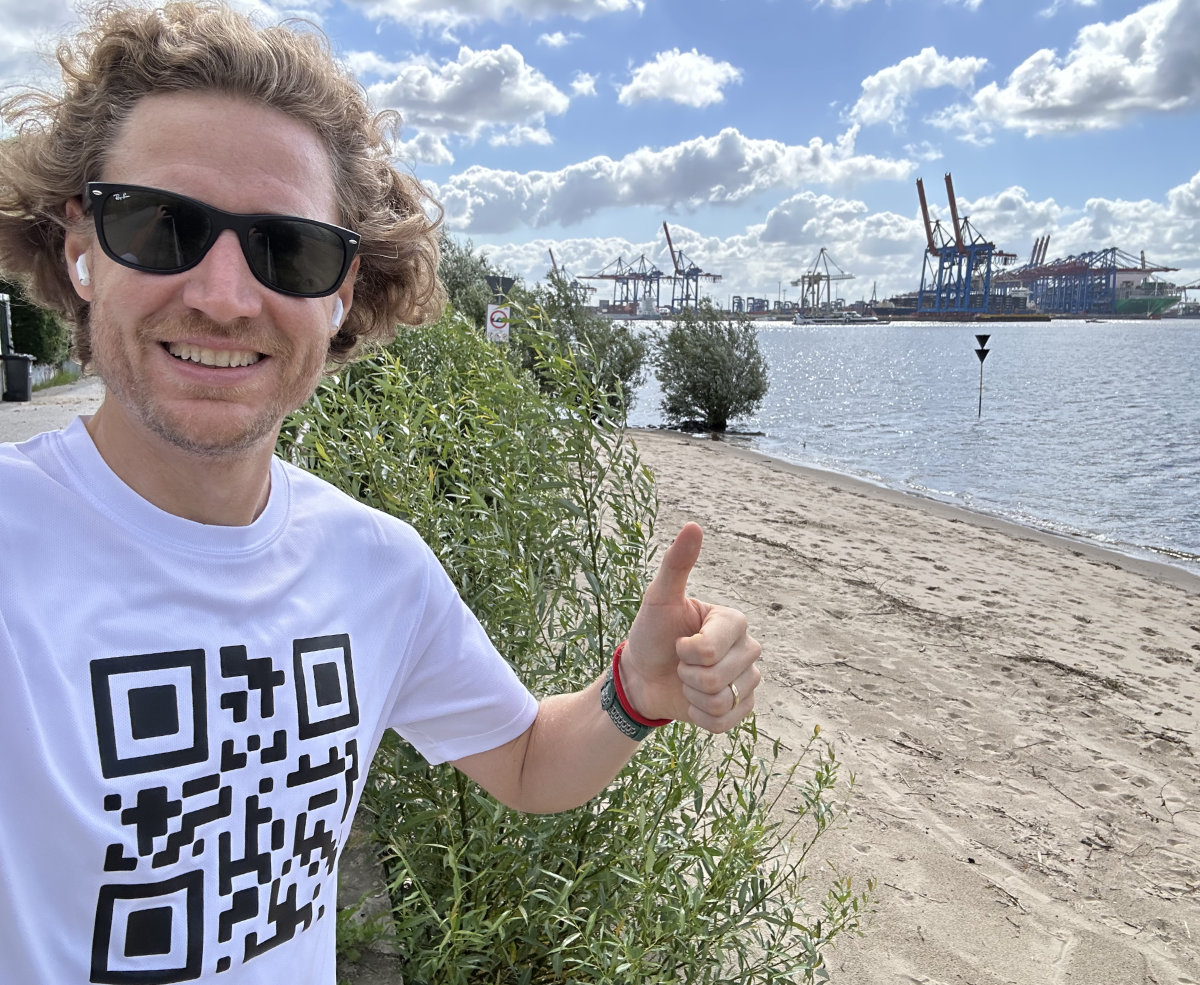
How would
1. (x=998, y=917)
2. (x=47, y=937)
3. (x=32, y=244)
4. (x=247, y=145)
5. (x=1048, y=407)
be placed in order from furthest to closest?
(x=1048, y=407)
(x=998, y=917)
(x=32, y=244)
(x=247, y=145)
(x=47, y=937)

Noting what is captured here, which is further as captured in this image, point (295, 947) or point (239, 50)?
point (239, 50)

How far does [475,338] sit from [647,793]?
249 centimetres

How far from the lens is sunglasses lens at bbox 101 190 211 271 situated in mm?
1282

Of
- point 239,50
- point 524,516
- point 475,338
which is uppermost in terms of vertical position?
point 239,50

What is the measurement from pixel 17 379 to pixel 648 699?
1828 cm

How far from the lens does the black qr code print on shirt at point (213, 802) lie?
1.07 metres

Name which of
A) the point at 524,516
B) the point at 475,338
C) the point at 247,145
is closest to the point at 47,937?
the point at 247,145

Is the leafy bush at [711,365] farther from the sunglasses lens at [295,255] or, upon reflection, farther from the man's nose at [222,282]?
the man's nose at [222,282]

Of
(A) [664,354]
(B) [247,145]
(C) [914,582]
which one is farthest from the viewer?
(A) [664,354]

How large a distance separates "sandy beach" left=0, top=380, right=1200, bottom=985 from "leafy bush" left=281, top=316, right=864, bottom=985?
5.27ft

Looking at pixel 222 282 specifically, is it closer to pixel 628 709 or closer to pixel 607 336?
pixel 628 709

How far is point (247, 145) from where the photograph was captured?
4.43 feet

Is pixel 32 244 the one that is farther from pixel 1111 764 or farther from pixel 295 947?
pixel 1111 764

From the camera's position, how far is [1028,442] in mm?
26516
